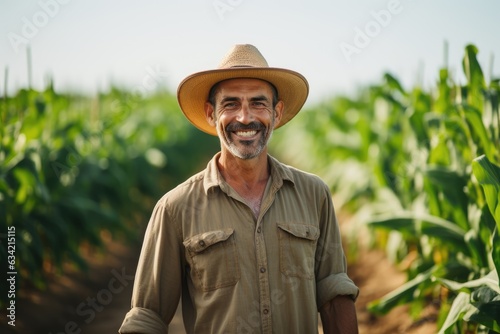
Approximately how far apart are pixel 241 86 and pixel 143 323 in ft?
3.28

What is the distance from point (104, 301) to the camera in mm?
5266

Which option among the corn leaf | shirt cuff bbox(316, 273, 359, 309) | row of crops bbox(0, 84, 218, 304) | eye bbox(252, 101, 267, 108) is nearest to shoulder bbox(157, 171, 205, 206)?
eye bbox(252, 101, 267, 108)

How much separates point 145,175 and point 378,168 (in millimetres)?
3981

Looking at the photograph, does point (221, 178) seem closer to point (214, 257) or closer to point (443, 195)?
point (214, 257)

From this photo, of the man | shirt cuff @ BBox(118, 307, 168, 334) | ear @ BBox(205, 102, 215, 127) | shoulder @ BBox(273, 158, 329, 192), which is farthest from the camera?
ear @ BBox(205, 102, 215, 127)

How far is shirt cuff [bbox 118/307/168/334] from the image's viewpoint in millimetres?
1953

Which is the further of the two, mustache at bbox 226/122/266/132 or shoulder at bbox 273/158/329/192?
shoulder at bbox 273/158/329/192

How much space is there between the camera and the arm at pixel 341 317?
218cm

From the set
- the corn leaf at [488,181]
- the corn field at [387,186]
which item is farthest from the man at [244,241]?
the corn field at [387,186]

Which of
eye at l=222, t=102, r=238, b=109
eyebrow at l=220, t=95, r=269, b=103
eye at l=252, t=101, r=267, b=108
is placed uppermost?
eyebrow at l=220, t=95, r=269, b=103

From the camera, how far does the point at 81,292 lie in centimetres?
534

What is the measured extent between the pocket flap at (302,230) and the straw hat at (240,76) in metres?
0.63

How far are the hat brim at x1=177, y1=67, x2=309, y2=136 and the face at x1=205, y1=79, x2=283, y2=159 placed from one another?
46mm

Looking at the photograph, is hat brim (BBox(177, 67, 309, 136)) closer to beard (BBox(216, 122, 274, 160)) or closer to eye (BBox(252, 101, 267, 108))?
eye (BBox(252, 101, 267, 108))
